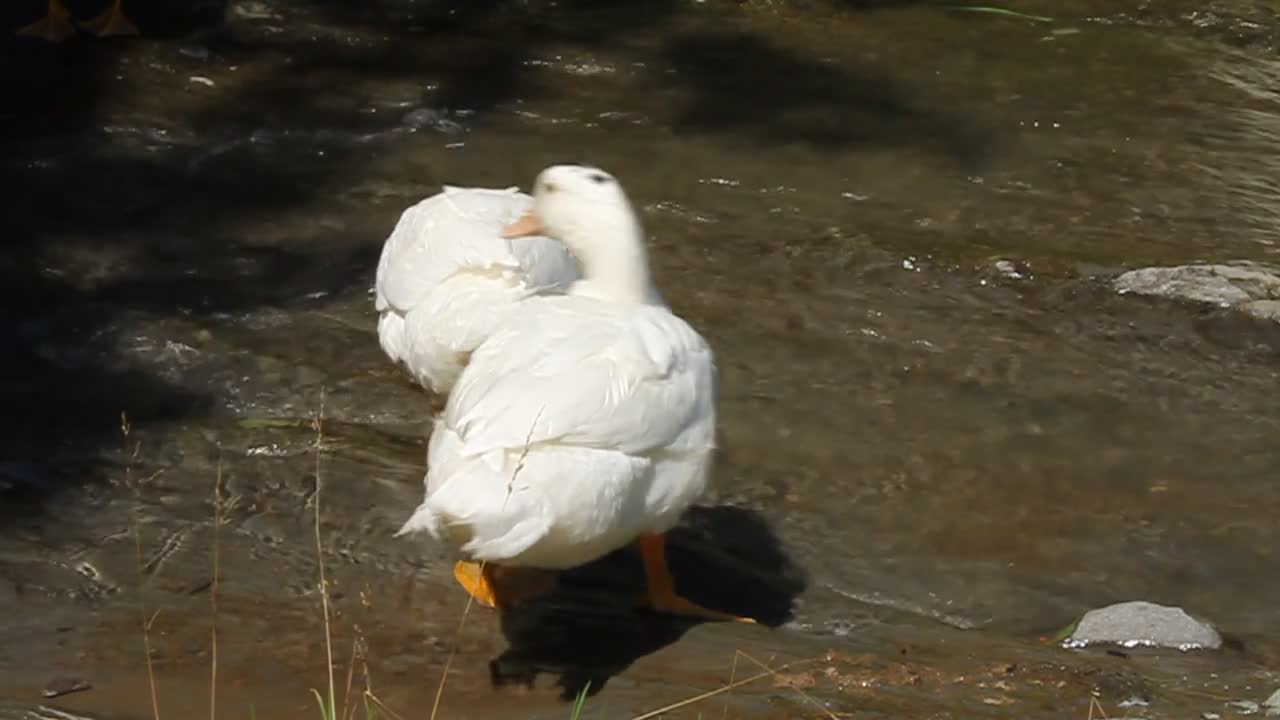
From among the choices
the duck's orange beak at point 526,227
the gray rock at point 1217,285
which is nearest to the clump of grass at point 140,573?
the duck's orange beak at point 526,227

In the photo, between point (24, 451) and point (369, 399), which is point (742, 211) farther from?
point (24, 451)

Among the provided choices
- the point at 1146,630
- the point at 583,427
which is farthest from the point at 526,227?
the point at 1146,630

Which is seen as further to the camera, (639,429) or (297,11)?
(297,11)

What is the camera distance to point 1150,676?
409cm

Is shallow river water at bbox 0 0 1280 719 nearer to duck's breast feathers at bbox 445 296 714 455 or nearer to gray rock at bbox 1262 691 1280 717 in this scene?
gray rock at bbox 1262 691 1280 717

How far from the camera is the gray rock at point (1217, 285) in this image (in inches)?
252

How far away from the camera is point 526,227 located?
15.9 feet

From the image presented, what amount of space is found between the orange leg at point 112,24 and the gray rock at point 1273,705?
6458mm

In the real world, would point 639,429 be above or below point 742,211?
above

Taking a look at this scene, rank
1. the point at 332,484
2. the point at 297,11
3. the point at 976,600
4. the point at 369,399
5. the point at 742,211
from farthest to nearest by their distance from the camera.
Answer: the point at 297,11
the point at 742,211
the point at 369,399
the point at 332,484
the point at 976,600

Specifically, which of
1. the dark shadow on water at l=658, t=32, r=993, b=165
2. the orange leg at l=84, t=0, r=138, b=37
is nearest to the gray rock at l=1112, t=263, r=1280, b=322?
the dark shadow on water at l=658, t=32, r=993, b=165

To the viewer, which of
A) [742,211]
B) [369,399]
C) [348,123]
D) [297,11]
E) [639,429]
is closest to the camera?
[639,429]

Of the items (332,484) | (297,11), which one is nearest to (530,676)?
(332,484)

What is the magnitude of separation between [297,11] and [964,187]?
11.9 ft
